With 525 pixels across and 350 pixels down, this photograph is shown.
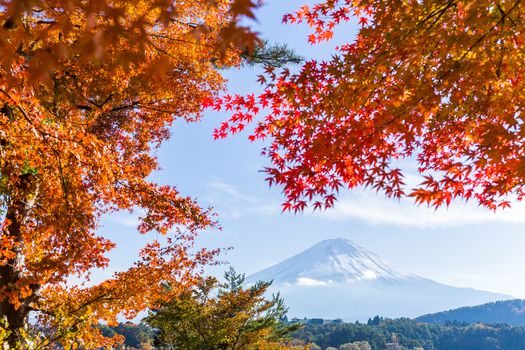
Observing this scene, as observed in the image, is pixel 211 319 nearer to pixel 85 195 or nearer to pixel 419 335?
pixel 85 195

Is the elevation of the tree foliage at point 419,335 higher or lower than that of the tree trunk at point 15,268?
lower

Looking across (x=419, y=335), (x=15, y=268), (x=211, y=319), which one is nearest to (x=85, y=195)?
(x=15, y=268)

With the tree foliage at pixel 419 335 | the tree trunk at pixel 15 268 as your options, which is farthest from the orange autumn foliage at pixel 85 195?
the tree foliage at pixel 419 335

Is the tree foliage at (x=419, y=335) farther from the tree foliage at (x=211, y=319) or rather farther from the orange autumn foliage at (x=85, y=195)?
the orange autumn foliage at (x=85, y=195)

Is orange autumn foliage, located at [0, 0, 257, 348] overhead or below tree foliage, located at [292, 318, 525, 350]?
overhead

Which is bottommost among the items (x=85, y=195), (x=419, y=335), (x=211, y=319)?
(x=419, y=335)

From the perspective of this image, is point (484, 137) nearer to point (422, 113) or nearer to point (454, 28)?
point (422, 113)

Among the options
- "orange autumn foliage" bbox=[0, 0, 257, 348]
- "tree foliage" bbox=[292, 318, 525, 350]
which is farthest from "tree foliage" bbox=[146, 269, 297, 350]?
"tree foliage" bbox=[292, 318, 525, 350]

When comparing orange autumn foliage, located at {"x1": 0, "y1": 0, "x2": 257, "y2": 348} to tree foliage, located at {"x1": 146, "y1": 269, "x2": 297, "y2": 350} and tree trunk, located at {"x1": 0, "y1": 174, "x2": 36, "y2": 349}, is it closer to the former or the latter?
tree trunk, located at {"x1": 0, "y1": 174, "x2": 36, "y2": 349}

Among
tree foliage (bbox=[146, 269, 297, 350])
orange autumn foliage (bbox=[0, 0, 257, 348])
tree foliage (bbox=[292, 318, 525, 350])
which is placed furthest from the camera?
tree foliage (bbox=[292, 318, 525, 350])

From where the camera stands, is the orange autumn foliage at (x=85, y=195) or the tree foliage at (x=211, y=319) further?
the tree foliage at (x=211, y=319)

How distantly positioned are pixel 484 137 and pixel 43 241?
308 inches

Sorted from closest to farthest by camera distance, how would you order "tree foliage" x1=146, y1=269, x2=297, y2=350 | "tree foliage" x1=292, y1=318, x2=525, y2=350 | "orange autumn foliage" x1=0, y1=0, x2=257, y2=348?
"orange autumn foliage" x1=0, y1=0, x2=257, y2=348
"tree foliage" x1=146, y1=269, x2=297, y2=350
"tree foliage" x1=292, y1=318, x2=525, y2=350

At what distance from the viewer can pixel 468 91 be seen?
5234 mm
